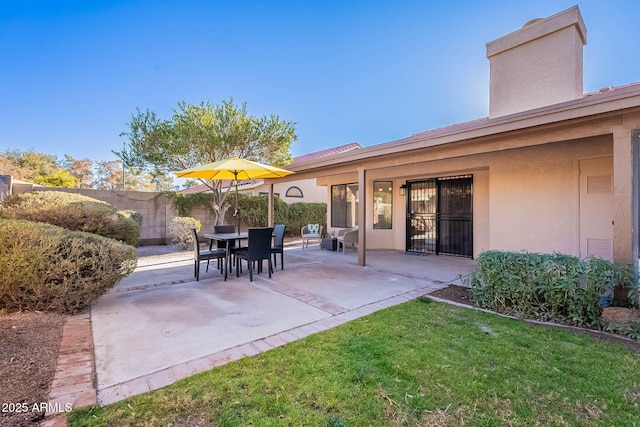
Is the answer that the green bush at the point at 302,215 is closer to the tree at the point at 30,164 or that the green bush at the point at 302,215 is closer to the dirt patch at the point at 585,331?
the dirt patch at the point at 585,331

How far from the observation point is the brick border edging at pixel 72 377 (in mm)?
2156

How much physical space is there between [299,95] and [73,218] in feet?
33.5

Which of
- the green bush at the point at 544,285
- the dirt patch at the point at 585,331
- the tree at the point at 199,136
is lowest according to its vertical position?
the dirt patch at the point at 585,331

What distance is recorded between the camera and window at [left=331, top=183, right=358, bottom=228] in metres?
11.6

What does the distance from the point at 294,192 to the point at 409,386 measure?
16.8 metres

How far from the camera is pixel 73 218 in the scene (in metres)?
6.33

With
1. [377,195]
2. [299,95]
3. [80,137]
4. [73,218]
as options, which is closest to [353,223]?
[377,195]

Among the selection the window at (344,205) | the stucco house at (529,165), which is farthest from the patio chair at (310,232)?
the stucco house at (529,165)

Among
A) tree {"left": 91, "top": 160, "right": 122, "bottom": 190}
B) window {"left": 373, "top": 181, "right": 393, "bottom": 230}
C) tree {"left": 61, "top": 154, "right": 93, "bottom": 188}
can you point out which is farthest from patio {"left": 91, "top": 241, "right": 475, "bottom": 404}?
tree {"left": 91, "top": 160, "right": 122, "bottom": 190}

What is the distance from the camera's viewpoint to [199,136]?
10578mm

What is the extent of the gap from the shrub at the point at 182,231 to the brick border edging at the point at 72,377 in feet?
24.0

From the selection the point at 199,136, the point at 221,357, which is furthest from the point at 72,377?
the point at 199,136

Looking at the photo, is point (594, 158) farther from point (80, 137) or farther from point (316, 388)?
point (80, 137)

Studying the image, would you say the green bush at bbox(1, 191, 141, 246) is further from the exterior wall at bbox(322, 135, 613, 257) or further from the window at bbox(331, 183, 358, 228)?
the exterior wall at bbox(322, 135, 613, 257)
